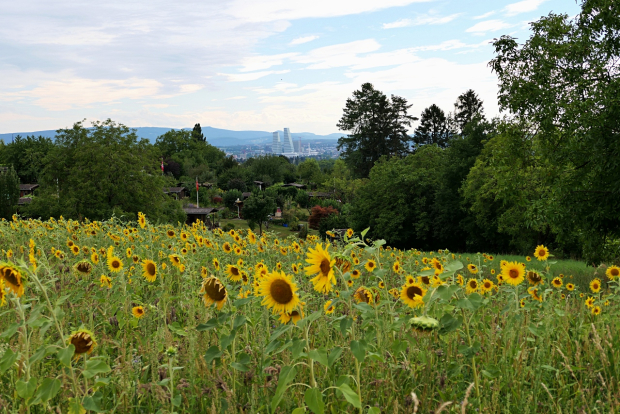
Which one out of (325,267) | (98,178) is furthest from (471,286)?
(98,178)

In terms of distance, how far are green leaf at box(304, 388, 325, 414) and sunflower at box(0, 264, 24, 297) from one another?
1137 mm

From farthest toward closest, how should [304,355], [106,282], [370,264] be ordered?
[370,264], [106,282], [304,355]

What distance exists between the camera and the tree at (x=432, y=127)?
6329cm

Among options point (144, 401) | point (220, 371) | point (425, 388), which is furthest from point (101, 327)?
point (425, 388)

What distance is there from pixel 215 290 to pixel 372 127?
57.2 m

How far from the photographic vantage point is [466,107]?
59.4 m

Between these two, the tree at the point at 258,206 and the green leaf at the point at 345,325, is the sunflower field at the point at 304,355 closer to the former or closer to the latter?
the green leaf at the point at 345,325

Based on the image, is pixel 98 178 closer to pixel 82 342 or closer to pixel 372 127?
pixel 82 342

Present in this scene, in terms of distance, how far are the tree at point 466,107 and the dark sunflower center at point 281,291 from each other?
6081 centimetres

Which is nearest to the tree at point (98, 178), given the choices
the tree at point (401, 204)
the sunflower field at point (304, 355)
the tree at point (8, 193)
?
the tree at point (8, 193)

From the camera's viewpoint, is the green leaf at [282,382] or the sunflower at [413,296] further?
the sunflower at [413,296]

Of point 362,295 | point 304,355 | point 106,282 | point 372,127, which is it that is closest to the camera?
point 304,355

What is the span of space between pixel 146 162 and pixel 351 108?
119 ft

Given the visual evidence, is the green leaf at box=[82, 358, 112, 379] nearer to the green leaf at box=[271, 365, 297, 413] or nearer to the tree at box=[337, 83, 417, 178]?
the green leaf at box=[271, 365, 297, 413]
